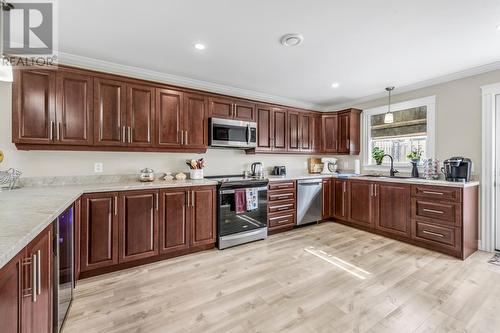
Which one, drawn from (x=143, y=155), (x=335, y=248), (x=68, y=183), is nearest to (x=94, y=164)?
(x=68, y=183)

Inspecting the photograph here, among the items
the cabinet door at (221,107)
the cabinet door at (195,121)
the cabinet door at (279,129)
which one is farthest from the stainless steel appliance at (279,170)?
the cabinet door at (195,121)

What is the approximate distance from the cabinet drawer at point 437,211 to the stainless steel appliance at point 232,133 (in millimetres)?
2551

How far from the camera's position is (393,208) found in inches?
136

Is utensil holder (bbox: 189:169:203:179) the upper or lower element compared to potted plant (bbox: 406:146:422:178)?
lower

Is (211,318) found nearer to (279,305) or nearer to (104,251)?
(279,305)

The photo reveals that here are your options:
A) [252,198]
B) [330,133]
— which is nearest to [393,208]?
[330,133]

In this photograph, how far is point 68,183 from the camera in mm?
2705

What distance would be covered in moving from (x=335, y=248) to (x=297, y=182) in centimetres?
122

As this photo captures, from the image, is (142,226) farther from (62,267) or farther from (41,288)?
(41,288)

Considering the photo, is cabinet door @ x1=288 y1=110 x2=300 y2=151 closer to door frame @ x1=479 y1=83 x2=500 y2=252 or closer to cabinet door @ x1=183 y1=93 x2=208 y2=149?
cabinet door @ x1=183 y1=93 x2=208 y2=149

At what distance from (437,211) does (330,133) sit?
2.28 m

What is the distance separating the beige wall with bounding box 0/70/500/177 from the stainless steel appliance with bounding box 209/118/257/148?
39 cm

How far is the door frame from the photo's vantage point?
2.97 metres

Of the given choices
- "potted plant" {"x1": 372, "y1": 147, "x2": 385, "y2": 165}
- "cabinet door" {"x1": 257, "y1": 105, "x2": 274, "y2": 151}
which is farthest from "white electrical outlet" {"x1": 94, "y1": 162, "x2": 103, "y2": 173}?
"potted plant" {"x1": 372, "y1": 147, "x2": 385, "y2": 165}
